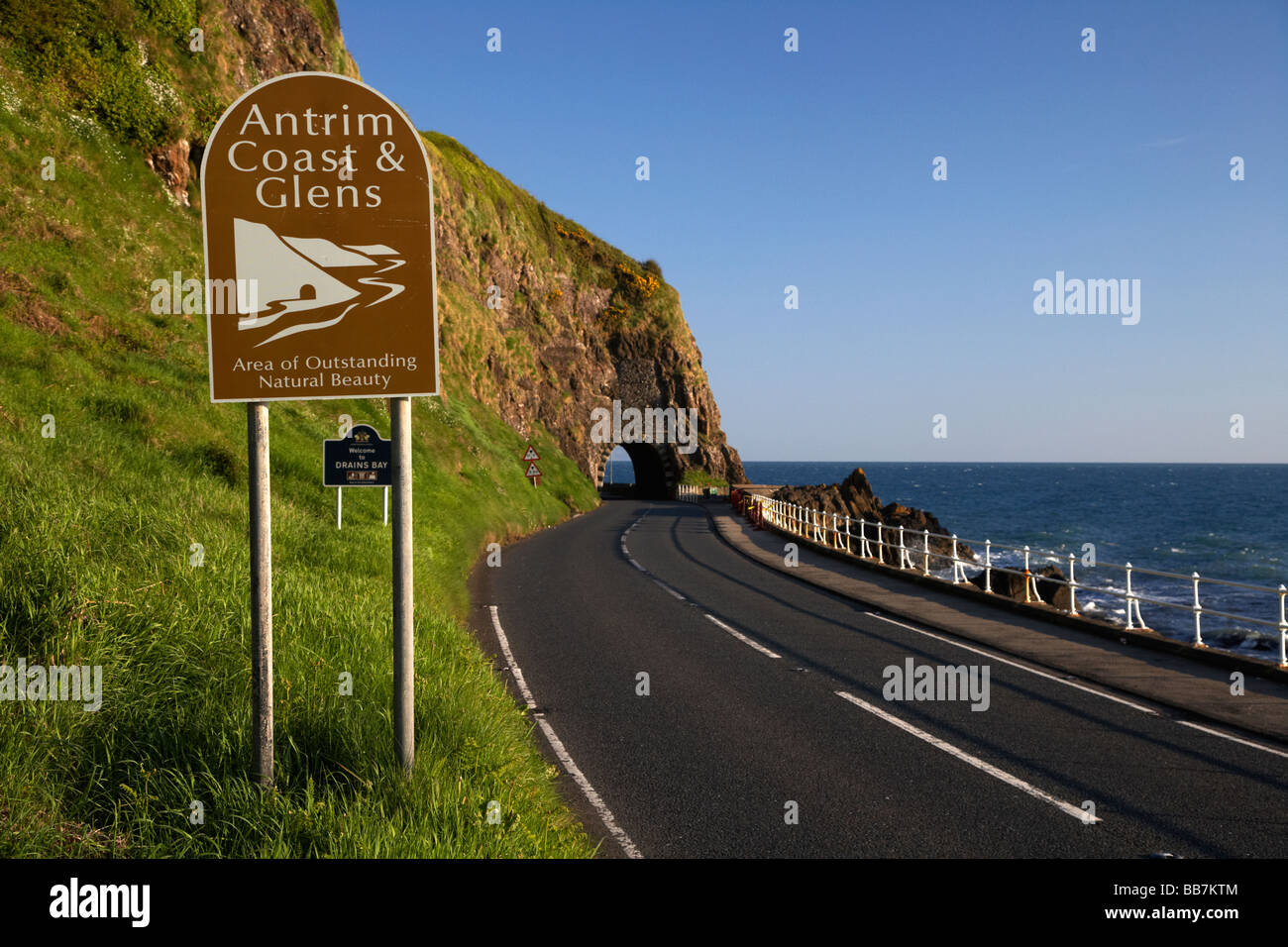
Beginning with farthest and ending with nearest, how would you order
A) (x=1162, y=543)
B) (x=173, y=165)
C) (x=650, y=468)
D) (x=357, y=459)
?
1. (x=650, y=468)
2. (x=1162, y=543)
3. (x=173, y=165)
4. (x=357, y=459)

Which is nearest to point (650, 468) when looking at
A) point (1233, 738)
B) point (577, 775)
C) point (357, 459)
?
point (357, 459)

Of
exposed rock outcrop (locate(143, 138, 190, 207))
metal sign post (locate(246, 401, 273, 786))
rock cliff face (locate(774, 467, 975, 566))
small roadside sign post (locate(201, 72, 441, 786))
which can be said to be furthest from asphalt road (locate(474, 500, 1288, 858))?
rock cliff face (locate(774, 467, 975, 566))

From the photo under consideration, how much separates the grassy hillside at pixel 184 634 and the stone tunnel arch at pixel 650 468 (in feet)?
173

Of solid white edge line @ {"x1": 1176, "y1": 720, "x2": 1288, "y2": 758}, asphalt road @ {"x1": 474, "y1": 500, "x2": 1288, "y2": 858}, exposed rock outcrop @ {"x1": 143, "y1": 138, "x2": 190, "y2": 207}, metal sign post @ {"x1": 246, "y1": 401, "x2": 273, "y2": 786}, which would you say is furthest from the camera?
exposed rock outcrop @ {"x1": 143, "y1": 138, "x2": 190, "y2": 207}

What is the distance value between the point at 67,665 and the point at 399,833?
330 cm

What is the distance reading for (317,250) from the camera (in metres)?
4.72

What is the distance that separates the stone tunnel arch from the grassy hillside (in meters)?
52.8

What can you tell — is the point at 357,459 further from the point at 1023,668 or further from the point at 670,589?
the point at 1023,668

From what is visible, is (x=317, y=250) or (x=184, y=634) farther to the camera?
(x=184, y=634)

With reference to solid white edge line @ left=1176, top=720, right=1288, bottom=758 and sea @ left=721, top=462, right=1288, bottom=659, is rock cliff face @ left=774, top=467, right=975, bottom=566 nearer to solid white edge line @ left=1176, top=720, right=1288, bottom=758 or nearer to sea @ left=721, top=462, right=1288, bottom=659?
sea @ left=721, top=462, right=1288, bottom=659

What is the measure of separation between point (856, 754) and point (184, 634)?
5.91 metres

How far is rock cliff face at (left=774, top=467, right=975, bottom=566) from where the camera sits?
46.6 meters

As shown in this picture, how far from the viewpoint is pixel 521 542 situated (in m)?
29.5
